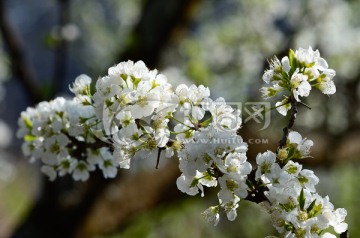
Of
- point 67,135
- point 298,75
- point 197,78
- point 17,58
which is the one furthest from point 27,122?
point 197,78

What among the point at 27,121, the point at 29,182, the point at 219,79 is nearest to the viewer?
the point at 27,121

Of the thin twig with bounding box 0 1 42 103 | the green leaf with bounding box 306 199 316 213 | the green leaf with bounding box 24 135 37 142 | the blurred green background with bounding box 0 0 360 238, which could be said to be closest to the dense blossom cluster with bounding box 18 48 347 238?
the green leaf with bounding box 306 199 316 213

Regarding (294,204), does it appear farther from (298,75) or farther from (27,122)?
(27,122)

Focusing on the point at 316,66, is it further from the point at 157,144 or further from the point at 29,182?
the point at 29,182

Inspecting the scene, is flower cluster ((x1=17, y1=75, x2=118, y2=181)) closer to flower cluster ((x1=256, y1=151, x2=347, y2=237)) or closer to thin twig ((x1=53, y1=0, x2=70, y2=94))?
flower cluster ((x1=256, y1=151, x2=347, y2=237))

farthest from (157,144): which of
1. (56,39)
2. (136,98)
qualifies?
(56,39)

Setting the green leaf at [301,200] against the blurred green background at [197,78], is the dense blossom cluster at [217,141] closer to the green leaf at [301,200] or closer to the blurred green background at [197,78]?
the green leaf at [301,200]
